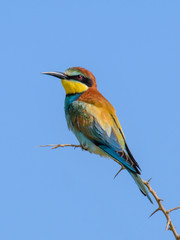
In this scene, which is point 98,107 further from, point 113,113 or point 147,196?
point 147,196

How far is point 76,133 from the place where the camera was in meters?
3.91

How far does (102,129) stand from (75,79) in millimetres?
713

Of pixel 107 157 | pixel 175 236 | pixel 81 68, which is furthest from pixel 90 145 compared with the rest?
pixel 175 236

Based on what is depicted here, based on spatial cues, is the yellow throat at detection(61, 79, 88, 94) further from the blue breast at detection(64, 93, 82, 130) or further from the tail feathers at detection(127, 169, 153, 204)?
the tail feathers at detection(127, 169, 153, 204)

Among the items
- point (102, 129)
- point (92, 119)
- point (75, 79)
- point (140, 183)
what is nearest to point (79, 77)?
point (75, 79)

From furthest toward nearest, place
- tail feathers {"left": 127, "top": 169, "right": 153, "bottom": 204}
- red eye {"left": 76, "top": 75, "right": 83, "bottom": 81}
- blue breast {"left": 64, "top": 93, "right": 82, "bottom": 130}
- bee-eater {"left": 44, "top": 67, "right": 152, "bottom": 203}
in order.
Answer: red eye {"left": 76, "top": 75, "right": 83, "bottom": 81}, blue breast {"left": 64, "top": 93, "right": 82, "bottom": 130}, bee-eater {"left": 44, "top": 67, "right": 152, "bottom": 203}, tail feathers {"left": 127, "top": 169, "right": 153, "bottom": 204}

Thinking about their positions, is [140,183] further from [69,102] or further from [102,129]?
[69,102]

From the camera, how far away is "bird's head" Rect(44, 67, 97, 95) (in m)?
4.09

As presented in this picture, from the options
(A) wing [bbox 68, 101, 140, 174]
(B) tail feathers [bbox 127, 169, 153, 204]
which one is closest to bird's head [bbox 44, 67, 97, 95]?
(A) wing [bbox 68, 101, 140, 174]

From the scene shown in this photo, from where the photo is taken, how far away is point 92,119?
3715 millimetres

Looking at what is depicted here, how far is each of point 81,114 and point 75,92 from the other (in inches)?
14.1

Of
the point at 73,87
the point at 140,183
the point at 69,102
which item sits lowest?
the point at 140,183

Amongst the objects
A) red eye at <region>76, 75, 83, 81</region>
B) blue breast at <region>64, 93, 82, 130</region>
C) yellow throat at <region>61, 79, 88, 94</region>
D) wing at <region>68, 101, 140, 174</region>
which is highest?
red eye at <region>76, 75, 83, 81</region>

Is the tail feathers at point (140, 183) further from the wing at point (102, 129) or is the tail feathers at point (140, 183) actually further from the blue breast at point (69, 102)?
the blue breast at point (69, 102)
